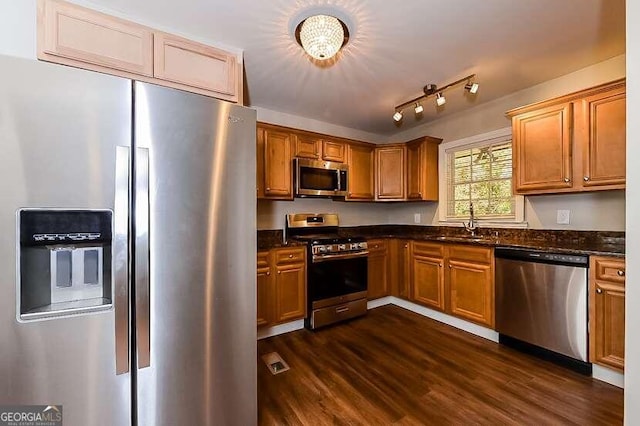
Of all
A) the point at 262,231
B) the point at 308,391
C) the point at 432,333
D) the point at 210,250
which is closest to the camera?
the point at 210,250

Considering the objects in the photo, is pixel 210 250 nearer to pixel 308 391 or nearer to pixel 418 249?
pixel 308 391

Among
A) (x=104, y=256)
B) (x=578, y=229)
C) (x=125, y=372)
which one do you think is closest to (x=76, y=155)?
(x=104, y=256)

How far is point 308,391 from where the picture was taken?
74.9 inches

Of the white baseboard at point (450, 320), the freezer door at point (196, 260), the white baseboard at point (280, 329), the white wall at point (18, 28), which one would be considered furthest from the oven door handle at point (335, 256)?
the white wall at point (18, 28)

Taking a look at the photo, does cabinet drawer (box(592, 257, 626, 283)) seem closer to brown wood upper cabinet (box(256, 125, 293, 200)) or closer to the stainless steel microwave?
the stainless steel microwave

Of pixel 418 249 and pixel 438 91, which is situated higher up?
pixel 438 91

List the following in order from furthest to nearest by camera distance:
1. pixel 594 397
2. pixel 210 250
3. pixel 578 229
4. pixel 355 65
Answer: pixel 578 229 → pixel 355 65 → pixel 594 397 → pixel 210 250

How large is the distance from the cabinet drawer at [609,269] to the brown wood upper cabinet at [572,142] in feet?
1.94

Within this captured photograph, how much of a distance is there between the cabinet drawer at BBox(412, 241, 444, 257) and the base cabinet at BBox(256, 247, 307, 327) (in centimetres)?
144

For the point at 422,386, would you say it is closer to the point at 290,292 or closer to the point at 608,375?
the point at 608,375

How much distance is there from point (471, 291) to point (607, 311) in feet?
3.23

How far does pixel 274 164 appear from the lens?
300 centimetres

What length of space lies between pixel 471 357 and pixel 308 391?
1.47 meters

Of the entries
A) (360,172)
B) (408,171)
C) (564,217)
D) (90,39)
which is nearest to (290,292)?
(360,172)
